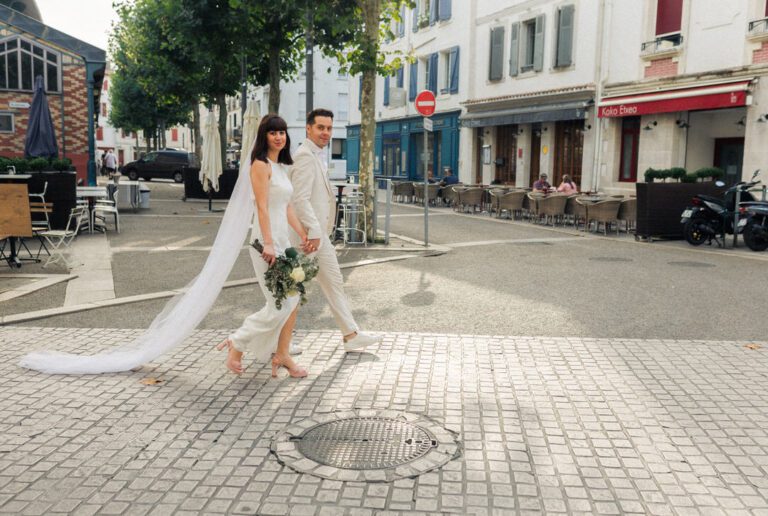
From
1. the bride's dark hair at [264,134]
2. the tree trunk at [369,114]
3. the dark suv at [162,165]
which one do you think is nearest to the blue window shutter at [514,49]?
the tree trunk at [369,114]

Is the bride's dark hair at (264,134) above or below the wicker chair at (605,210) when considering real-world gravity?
above

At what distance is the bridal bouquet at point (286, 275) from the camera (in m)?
5.19

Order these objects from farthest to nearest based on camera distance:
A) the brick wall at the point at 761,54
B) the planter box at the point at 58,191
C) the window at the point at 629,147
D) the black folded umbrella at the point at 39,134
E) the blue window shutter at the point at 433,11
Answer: the blue window shutter at the point at 433,11 → the window at the point at 629,147 → the brick wall at the point at 761,54 → the black folded umbrella at the point at 39,134 → the planter box at the point at 58,191

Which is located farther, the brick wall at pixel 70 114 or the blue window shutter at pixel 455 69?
the blue window shutter at pixel 455 69

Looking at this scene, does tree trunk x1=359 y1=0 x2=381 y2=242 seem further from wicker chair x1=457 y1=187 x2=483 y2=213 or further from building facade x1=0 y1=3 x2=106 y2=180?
building facade x1=0 y1=3 x2=106 y2=180

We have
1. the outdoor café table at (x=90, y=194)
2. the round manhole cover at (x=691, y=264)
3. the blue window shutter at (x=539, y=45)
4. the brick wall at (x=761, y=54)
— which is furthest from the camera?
the blue window shutter at (x=539, y=45)

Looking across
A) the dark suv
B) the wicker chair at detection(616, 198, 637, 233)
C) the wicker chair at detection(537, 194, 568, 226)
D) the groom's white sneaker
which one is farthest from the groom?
the dark suv

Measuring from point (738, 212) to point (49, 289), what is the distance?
1170cm

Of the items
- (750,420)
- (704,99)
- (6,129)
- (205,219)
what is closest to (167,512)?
(750,420)

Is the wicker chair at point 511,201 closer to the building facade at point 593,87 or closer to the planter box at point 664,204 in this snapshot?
the building facade at point 593,87

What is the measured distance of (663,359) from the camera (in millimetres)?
6047

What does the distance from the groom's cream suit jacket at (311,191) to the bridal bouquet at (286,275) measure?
39cm

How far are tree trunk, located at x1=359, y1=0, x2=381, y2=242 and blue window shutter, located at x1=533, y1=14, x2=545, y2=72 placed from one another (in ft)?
43.8

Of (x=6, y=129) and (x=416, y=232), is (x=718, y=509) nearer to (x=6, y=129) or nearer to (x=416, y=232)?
(x=416, y=232)
